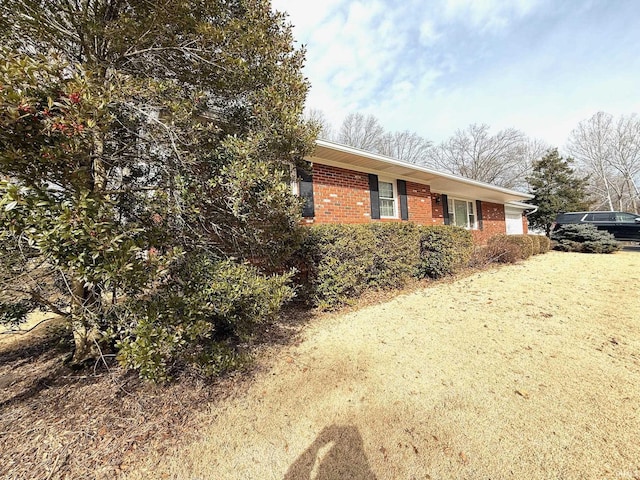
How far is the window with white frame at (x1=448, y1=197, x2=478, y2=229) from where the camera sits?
1312 cm

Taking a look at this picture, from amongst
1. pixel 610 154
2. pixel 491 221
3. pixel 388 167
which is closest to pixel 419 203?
pixel 388 167

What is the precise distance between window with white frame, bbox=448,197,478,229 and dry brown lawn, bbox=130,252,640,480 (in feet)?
29.6

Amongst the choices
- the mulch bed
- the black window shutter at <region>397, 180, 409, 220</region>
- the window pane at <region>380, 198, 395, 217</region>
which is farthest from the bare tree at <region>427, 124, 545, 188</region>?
the mulch bed

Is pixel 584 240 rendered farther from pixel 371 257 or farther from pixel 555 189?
pixel 371 257

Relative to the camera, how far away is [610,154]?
1118 inches

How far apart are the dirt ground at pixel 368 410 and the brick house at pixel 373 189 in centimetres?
293

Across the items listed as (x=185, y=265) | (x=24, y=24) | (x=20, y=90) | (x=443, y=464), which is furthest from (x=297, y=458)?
(x=24, y=24)

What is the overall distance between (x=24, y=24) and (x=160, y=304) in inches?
102

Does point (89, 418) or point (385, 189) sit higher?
point (385, 189)

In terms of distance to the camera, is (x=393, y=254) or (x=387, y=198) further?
(x=387, y=198)

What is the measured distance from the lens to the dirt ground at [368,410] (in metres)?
1.92

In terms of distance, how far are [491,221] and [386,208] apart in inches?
382

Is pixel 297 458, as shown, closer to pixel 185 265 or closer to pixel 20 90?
pixel 185 265

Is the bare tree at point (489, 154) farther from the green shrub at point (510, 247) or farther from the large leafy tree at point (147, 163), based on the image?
the large leafy tree at point (147, 163)
